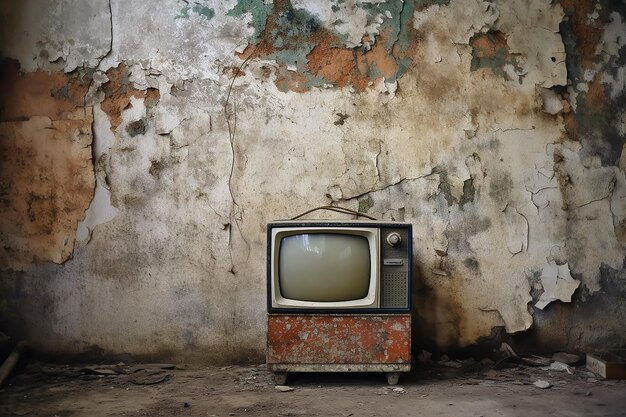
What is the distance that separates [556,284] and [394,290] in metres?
1.01

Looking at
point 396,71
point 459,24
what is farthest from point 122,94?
point 459,24

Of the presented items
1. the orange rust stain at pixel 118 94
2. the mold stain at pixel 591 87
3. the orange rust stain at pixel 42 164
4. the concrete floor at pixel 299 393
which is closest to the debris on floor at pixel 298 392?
the concrete floor at pixel 299 393

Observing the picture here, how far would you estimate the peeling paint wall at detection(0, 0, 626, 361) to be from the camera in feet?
10.2

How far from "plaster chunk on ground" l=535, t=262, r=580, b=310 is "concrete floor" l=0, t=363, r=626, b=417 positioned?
355 mm

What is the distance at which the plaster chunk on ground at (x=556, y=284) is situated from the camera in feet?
10.2

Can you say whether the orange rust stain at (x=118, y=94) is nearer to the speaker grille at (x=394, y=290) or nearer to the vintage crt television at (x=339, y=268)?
the vintage crt television at (x=339, y=268)

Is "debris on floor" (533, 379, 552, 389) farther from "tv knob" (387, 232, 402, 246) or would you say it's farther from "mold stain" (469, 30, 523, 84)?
"mold stain" (469, 30, 523, 84)

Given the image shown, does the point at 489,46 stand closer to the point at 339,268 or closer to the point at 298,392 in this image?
the point at 339,268

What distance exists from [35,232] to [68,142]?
496 mm

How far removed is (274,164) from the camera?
10.3 feet

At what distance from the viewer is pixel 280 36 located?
10.3 feet

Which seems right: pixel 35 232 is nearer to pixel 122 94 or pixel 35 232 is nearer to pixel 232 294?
pixel 122 94

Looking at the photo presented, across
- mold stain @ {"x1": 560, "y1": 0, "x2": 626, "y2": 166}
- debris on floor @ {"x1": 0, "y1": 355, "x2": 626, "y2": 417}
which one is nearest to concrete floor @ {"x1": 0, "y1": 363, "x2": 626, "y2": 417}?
debris on floor @ {"x1": 0, "y1": 355, "x2": 626, "y2": 417}

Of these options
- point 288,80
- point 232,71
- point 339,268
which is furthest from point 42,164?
point 339,268
